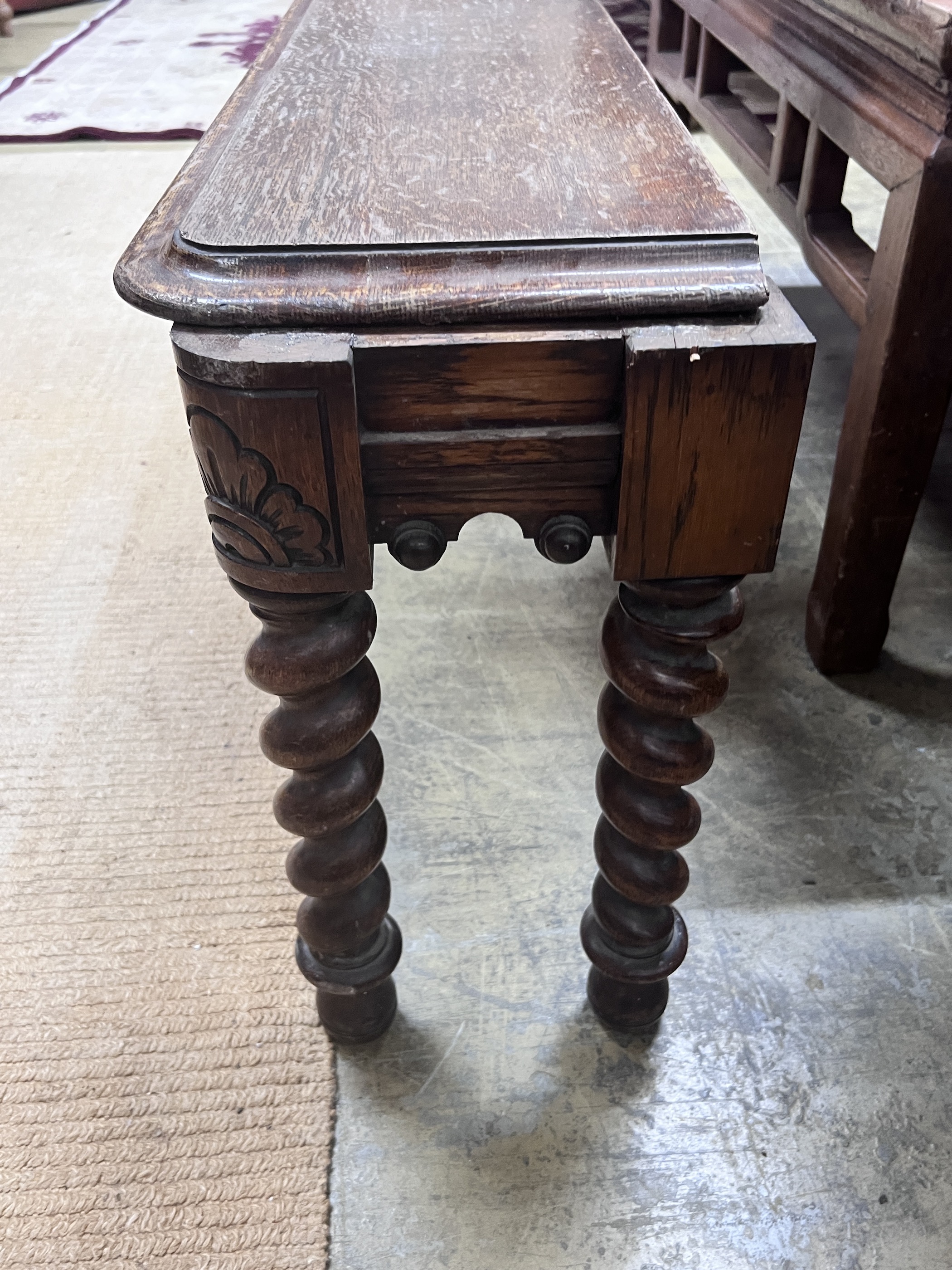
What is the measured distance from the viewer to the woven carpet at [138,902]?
0.69 meters

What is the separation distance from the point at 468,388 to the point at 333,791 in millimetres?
271

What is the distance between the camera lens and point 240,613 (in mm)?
1201

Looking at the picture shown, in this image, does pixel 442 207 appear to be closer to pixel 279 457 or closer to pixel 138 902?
pixel 279 457

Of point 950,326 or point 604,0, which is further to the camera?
point 604,0

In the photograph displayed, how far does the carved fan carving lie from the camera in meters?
0.50

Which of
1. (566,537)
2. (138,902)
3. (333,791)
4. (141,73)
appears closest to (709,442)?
(566,537)

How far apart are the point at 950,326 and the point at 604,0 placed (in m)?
1.60

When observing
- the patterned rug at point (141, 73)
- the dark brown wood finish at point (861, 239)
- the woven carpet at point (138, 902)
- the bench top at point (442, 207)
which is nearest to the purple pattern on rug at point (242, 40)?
the patterned rug at point (141, 73)

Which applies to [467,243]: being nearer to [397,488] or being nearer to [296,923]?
[397,488]

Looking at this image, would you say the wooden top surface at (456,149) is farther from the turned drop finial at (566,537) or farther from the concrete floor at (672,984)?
the concrete floor at (672,984)

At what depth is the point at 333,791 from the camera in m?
0.64

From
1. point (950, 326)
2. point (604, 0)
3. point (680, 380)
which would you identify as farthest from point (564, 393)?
point (604, 0)

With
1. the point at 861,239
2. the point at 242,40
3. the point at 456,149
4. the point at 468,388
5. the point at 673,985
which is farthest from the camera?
the point at 242,40

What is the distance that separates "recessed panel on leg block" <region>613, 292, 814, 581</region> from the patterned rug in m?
2.24
